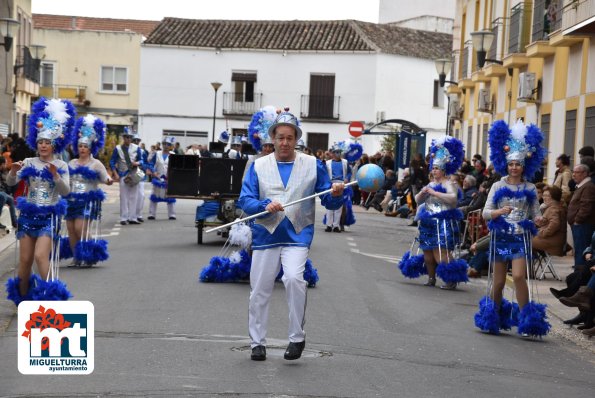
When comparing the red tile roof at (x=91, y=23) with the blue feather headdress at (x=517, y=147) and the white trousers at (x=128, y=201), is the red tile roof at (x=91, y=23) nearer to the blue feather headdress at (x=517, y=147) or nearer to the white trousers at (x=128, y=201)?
the white trousers at (x=128, y=201)

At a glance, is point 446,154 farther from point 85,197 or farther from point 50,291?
point 50,291

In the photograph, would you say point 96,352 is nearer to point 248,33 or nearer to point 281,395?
point 281,395

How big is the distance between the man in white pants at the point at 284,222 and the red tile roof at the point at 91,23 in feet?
223

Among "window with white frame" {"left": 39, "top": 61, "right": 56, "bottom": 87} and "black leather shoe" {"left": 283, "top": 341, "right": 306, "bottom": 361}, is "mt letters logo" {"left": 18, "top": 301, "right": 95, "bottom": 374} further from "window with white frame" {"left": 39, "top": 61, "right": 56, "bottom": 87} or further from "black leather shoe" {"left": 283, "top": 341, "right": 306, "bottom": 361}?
"window with white frame" {"left": 39, "top": 61, "right": 56, "bottom": 87}

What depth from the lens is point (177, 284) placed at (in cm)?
1474

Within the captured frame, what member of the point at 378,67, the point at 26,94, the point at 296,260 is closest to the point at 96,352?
the point at 296,260

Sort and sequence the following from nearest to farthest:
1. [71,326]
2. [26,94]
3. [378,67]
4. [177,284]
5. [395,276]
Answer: [71,326] < [177,284] < [395,276] < [26,94] < [378,67]

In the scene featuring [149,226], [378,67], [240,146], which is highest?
[378,67]

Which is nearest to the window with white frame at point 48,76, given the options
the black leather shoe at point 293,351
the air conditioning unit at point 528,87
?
the air conditioning unit at point 528,87

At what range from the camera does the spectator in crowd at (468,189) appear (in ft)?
77.3

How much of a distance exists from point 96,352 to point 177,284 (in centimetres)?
508

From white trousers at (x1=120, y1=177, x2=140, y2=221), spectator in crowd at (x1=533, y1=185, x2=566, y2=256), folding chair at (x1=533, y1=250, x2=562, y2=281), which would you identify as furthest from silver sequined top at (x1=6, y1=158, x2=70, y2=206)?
white trousers at (x1=120, y1=177, x2=140, y2=221)

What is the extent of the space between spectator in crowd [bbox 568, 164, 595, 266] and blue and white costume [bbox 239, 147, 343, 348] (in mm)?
7677

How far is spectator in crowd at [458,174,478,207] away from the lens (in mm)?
23547
